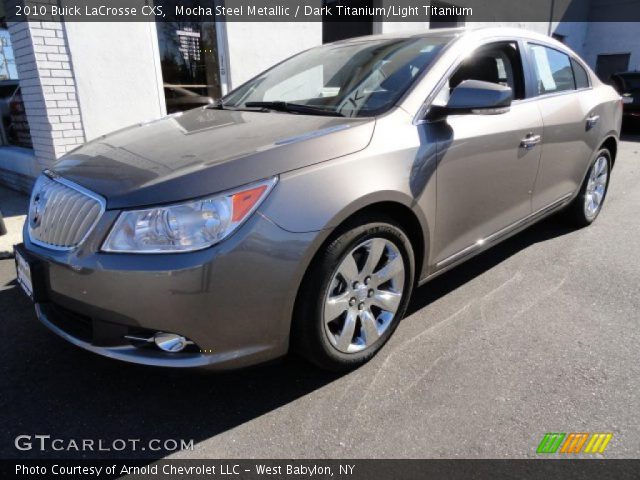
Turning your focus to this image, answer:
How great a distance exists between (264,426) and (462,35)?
242 centimetres

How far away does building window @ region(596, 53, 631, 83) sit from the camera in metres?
19.2

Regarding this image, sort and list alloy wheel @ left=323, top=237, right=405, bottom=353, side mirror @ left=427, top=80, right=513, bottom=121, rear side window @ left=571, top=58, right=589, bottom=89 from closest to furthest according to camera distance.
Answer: alloy wheel @ left=323, top=237, right=405, bottom=353, side mirror @ left=427, top=80, right=513, bottom=121, rear side window @ left=571, top=58, right=589, bottom=89

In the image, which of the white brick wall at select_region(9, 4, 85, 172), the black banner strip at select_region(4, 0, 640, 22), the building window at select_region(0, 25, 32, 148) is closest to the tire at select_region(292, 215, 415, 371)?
the white brick wall at select_region(9, 4, 85, 172)

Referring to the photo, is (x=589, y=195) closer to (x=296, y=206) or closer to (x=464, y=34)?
(x=464, y=34)

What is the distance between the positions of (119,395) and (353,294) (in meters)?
1.17

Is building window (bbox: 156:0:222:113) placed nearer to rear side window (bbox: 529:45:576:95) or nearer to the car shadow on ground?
rear side window (bbox: 529:45:576:95)

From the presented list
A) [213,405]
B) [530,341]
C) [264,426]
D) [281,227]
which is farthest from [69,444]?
[530,341]

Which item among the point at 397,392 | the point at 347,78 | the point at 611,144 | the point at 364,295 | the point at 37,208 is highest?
the point at 347,78

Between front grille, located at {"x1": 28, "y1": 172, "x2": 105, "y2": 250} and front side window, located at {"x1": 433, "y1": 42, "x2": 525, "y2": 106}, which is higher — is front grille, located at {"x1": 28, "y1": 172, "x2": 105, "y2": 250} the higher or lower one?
the lower one

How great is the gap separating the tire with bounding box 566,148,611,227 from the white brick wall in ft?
16.4

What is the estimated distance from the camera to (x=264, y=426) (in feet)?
6.62

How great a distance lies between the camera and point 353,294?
2236mm

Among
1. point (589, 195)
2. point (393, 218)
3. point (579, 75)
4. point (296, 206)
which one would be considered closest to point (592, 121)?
point (579, 75)

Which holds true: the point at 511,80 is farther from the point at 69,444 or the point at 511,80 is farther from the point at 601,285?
the point at 69,444
